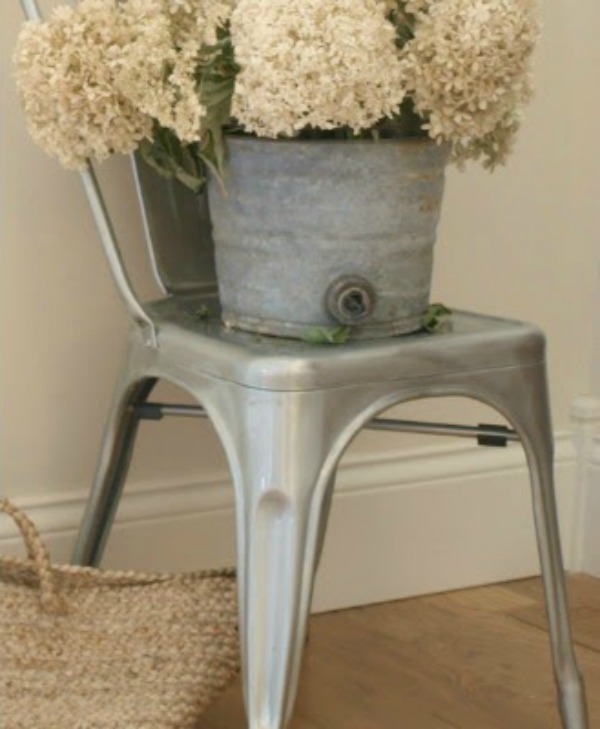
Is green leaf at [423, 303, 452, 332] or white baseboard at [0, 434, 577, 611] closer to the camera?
green leaf at [423, 303, 452, 332]

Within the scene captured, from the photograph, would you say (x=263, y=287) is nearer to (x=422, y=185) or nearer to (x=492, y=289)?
(x=422, y=185)

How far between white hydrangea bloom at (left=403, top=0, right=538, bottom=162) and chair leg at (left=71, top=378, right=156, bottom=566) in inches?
17.9

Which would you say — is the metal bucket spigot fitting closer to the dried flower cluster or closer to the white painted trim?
the dried flower cluster

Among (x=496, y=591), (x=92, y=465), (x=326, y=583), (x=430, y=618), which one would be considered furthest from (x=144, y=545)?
(x=496, y=591)

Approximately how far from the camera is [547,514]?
55.8 inches

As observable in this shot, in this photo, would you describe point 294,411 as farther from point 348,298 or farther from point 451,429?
point 451,429

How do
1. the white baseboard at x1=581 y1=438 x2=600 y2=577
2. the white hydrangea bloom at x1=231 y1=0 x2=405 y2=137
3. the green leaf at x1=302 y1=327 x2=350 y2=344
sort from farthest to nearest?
1. the white baseboard at x1=581 y1=438 x2=600 y2=577
2. the green leaf at x1=302 y1=327 x2=350 y2=344
3. the white hydrangea bloom at x1=231 y1=0 x2=405 y2=137

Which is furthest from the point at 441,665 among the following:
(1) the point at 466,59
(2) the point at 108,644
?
(1) the point at 466,59

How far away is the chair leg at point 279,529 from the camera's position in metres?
1.24

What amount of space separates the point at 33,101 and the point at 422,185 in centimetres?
36

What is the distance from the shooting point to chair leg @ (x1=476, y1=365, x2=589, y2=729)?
4.56ft

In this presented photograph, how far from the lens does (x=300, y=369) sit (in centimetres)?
125

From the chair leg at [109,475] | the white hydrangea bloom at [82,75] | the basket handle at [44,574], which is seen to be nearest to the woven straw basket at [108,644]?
the basket handle at [44,574]

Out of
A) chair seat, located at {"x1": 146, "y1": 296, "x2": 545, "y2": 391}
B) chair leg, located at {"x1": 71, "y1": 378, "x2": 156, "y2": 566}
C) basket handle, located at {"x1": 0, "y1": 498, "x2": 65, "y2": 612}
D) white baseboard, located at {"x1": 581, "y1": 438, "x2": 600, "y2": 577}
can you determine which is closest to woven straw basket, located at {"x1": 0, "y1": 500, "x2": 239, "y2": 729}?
basket handle, located at {"x1": 0, "y1": 498, "x2": 65, "y2": 612}
